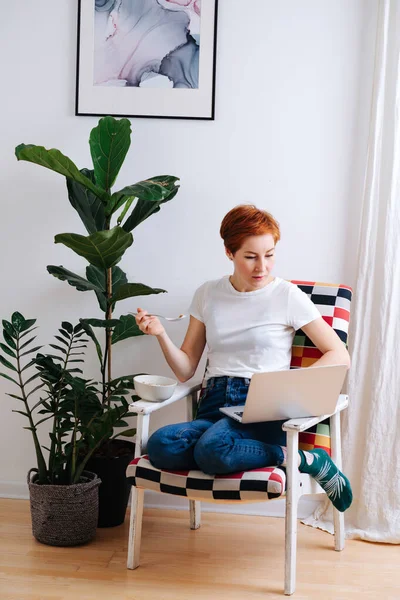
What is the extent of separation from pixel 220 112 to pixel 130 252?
640 mm

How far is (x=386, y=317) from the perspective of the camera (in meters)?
2.55

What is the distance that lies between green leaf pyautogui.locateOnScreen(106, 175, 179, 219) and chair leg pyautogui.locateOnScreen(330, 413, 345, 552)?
3.07ft

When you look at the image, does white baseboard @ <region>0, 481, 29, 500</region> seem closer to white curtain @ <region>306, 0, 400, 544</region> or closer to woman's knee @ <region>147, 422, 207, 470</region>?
woman's knee @ <region>147, 422, 207, 470</region>

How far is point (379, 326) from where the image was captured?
256 cm

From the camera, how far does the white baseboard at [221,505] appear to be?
272 centimetres

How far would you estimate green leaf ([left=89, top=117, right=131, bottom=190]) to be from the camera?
2398 mm

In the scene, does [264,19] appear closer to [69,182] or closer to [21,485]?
[69,182]

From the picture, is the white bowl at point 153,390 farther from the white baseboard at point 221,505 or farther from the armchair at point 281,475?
the white baseboard at point 221,505

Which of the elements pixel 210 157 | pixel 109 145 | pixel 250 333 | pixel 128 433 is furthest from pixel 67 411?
pixel 210 157

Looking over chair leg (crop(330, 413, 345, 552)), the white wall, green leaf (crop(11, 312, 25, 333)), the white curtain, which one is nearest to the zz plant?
green leaf (crop(11, 312, 25, 333))

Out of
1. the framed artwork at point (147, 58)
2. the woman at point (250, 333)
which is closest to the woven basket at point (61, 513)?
the woman at point (250, 333)

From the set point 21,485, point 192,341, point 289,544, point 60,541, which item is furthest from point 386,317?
point 21,485

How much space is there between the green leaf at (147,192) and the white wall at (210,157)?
0.27 meters

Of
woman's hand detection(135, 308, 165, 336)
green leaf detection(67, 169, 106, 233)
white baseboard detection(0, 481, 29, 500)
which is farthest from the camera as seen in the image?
white baseboard detection(0, 481, 29, 500)
